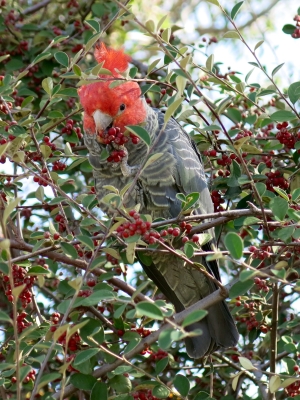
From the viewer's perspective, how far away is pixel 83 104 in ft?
9.25

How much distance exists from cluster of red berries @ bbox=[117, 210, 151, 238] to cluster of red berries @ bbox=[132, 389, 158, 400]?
66 centimetres

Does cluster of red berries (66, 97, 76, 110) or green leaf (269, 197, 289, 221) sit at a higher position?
cluster of red berries (66, 97, 76, 110)

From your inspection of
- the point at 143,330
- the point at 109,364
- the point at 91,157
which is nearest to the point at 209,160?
the point at 91,157

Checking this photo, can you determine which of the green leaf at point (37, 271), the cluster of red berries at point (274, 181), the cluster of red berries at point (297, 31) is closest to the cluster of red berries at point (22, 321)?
the green leaf at point (37, 271)

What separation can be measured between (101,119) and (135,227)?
95 centimetres

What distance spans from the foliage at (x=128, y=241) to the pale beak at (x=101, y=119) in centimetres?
13

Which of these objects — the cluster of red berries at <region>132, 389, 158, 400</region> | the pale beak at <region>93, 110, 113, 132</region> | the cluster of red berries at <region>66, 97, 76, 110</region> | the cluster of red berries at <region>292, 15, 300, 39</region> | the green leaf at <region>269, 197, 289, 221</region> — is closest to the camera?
the green leaf at <region>269, 197, 289, 221</region>

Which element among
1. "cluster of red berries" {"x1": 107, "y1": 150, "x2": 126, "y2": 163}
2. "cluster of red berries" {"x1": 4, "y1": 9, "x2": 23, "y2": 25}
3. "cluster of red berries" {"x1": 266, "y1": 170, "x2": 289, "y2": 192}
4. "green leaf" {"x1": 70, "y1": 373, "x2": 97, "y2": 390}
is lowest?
"green leaf" {"x1": 70, "y1": 373, "x2": 97, "y2": 390}

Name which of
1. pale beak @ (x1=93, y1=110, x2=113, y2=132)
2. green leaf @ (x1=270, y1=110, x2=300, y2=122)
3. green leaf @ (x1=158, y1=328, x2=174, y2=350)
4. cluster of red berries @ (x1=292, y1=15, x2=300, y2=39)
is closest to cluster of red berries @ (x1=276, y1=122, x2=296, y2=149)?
green leaf @ (x1=270, y1=110, x2=300, y2=122)

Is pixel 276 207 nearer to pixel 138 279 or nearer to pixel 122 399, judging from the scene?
pixel 122 399

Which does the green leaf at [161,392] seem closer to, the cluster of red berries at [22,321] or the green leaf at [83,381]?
the green leaf at [83,381]

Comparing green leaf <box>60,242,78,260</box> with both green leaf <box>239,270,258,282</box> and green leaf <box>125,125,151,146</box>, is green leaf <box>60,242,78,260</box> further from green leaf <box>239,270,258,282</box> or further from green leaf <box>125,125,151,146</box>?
green leaf <box>239,270,258,282</box>

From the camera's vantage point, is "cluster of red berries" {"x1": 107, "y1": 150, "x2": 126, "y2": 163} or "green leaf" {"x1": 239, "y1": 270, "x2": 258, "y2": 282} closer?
"green leaf" {"x1": 239, "y1": 270, "x2": 258, "y2": 282}

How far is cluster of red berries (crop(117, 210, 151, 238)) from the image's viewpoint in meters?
1.92
